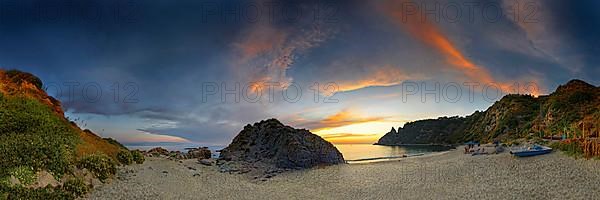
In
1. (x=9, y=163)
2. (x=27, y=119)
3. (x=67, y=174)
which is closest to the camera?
(x=9, y=163)

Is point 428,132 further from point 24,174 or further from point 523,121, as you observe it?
point 24,174

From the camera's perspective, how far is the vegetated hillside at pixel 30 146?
1033cm

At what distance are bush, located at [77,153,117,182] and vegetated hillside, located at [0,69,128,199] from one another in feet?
0.20

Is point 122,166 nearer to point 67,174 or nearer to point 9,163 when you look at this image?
point 67,174

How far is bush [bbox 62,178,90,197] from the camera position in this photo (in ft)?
37.8

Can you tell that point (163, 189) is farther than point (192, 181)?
No

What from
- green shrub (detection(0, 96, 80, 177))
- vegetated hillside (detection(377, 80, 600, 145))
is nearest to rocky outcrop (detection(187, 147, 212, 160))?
green shrub (detection(0, 96, 80, 177))

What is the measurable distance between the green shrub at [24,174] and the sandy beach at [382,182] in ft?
6.95

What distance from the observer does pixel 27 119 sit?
13453mm

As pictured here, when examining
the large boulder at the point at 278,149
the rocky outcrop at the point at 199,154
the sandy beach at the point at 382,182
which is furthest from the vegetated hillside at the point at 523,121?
the rocky outcrop at the point at 199,154

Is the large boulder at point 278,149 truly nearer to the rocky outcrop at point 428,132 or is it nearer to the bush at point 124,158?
the bush at point 124,158

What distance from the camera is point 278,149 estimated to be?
86.3 ft

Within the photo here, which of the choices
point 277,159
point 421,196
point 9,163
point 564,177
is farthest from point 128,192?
point 564,177

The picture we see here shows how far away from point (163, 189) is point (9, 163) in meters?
5.50
